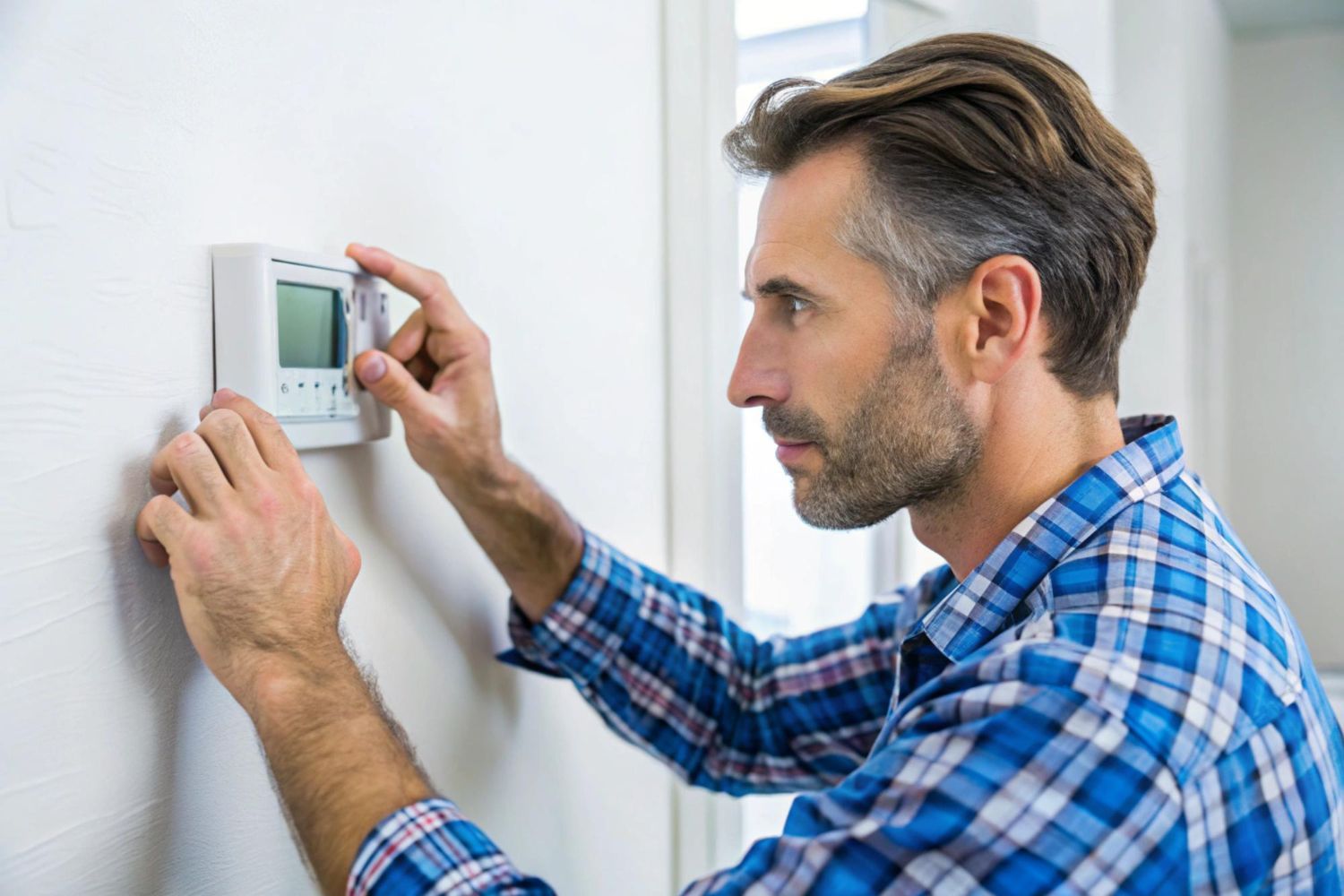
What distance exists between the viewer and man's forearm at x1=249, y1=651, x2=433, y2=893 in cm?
62

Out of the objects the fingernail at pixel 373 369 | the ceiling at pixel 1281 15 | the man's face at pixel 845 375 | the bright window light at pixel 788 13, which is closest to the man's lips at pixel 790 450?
the man's face at pixel 845 375

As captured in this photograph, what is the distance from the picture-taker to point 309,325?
28.1 inches

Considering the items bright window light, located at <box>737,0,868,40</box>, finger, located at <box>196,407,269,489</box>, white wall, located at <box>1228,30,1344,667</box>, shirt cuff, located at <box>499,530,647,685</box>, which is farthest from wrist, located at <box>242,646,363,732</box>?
white wall, located at <box>1228,30,1344,667</box>

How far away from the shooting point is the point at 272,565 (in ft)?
2.04

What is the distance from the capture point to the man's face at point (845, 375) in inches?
34.3

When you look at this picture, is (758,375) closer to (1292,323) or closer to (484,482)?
(484,482)

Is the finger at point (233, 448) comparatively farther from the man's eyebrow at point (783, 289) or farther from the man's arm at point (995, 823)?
the man's eyebrow at point (783, 289)

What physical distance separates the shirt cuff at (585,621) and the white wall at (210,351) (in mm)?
36

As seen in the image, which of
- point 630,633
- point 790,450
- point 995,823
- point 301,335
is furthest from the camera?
point 630,633

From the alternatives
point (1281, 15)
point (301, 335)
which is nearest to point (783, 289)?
point (301, 335)

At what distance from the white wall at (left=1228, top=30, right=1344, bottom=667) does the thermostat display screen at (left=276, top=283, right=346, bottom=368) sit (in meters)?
3.49

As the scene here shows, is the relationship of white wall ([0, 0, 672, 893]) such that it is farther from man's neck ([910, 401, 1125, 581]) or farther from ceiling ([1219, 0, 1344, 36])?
ceiling ([1219, 0, 1344, 36])

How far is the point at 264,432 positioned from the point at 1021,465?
0.57 meters

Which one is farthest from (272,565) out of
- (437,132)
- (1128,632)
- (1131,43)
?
(1131,43)
